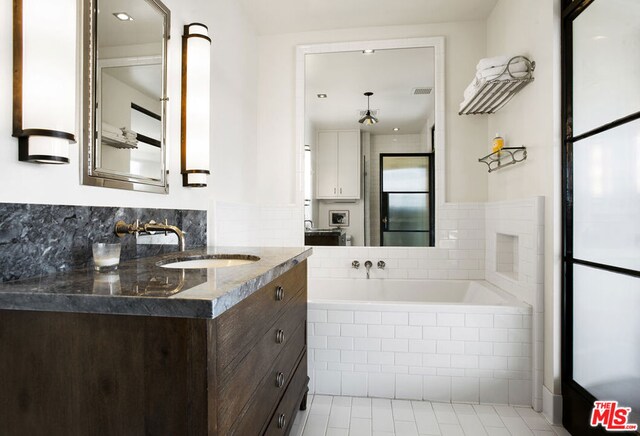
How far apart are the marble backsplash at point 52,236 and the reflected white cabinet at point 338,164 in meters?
1.86

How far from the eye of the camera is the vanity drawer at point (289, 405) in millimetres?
1383

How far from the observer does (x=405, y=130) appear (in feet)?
10.3

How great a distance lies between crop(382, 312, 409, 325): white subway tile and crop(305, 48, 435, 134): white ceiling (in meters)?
1.59

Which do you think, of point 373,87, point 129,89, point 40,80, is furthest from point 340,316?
point 373,87

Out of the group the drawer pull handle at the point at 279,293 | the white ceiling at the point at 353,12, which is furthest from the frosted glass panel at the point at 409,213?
the drawer pull handle at the point at 279,293

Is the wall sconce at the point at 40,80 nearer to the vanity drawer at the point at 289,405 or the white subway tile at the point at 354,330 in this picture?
the vanity drawer at the point at 289,405

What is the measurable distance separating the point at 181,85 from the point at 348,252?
184cm

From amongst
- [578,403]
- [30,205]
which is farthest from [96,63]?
[578,403]

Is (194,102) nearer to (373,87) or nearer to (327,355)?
(327,355)

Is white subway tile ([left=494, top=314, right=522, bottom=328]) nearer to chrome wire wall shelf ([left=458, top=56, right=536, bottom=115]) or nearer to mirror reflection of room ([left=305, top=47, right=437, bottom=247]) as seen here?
mirror reflection of room ([left=305, top=47, right=437, bottom=247])

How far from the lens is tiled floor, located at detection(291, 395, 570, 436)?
1877 millimetres

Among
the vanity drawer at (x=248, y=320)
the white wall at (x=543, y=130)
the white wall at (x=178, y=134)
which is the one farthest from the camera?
the white wall at (x=543, y=130)

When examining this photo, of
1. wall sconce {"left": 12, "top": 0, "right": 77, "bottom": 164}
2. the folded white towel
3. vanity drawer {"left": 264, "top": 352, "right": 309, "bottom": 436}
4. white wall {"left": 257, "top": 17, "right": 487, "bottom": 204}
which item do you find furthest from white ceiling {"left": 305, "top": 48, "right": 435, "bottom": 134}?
wall sconce {"left": 12, "top": 0, "right": 77, "bottom": 164}

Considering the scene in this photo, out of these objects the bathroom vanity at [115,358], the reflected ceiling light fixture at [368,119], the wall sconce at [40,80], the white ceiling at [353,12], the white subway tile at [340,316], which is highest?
the white ceiling at [353,12]
